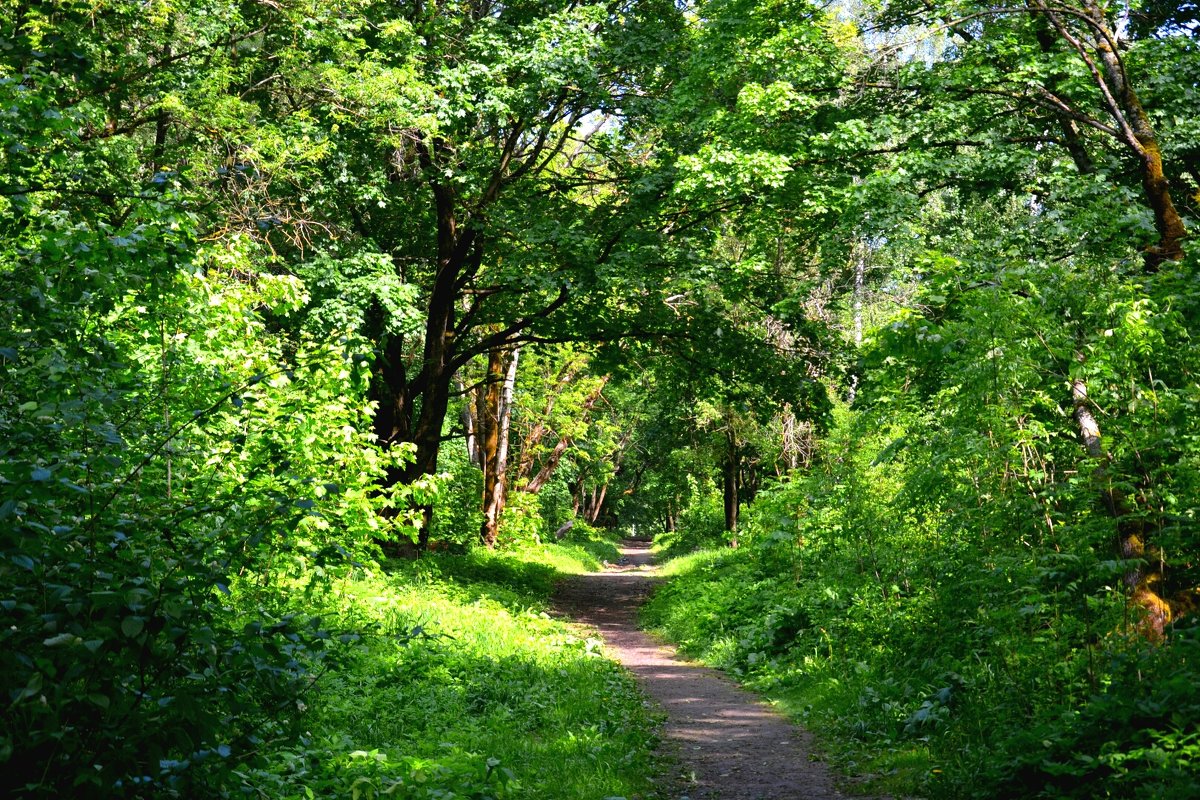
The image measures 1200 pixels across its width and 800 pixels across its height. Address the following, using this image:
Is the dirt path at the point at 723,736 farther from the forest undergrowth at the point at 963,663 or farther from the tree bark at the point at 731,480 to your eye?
the tree bark at the point at 731,480

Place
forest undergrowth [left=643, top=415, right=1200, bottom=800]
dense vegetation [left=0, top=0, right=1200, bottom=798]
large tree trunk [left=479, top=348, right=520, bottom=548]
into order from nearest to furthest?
dense vegetation [left=0, top=0, right=1200, bottom=798] < forest undergrowth [left=643, top=415, right=1200, bottom=800] < large tree trunk [left=479, top=348, right=520, bottom=548]

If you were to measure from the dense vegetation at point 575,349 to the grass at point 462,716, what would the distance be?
0.06m

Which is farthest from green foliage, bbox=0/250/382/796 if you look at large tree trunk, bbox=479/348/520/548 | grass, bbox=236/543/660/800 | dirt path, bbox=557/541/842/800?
large tree trunk, bbox=479/348/520/548

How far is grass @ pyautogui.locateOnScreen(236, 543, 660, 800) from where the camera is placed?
215 inches

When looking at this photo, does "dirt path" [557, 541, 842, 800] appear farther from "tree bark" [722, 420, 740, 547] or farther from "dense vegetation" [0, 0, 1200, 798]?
"tree bark" [722, 420, 740, 547]

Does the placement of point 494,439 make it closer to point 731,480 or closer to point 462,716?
point 731,480

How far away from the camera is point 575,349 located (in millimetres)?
18859

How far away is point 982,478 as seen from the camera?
7.00 meters

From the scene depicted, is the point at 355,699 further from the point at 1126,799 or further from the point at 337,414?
the point at 1126,799

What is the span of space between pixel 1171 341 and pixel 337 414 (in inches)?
294

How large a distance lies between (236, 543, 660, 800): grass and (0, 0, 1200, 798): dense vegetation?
61 millimetres

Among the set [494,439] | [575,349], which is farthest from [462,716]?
[494,439]

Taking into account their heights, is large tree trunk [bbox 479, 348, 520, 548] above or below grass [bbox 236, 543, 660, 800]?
above

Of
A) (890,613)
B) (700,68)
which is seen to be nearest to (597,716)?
(890,613)
